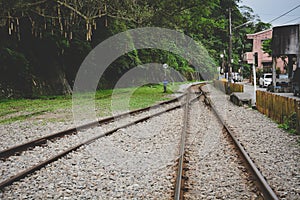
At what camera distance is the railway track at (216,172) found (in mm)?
5250

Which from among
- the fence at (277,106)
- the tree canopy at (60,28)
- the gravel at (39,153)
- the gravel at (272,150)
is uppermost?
the tree canopy at (60,28)

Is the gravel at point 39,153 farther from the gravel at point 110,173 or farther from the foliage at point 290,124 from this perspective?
the foliage at point 290,124

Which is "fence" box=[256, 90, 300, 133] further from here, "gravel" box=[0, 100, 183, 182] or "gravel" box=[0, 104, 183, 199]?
"gravel" box=[0, 100, 183, 182]

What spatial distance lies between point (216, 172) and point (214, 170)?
0.13 metres

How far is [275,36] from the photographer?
27516 millimetres

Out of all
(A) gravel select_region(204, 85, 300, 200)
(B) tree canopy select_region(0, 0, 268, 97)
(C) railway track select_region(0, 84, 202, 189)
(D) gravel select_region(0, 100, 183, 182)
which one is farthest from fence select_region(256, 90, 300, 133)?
(B) tree canopy select_region(0, 0, 268, 97)

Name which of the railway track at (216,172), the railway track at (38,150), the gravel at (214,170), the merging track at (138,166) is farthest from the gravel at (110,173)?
the gravel at (214,170)

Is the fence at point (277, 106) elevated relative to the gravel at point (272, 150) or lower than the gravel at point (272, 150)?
elevated

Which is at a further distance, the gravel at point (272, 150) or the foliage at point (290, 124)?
the foliage at point (290, 124)

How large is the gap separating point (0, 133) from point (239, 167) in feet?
23.1

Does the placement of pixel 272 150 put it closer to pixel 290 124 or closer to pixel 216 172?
pixel 216 172

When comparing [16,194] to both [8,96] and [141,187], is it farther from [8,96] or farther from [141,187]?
[8,96]

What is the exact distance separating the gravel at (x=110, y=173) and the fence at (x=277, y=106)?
351 cm

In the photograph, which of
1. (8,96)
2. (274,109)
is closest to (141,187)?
(274,109)
